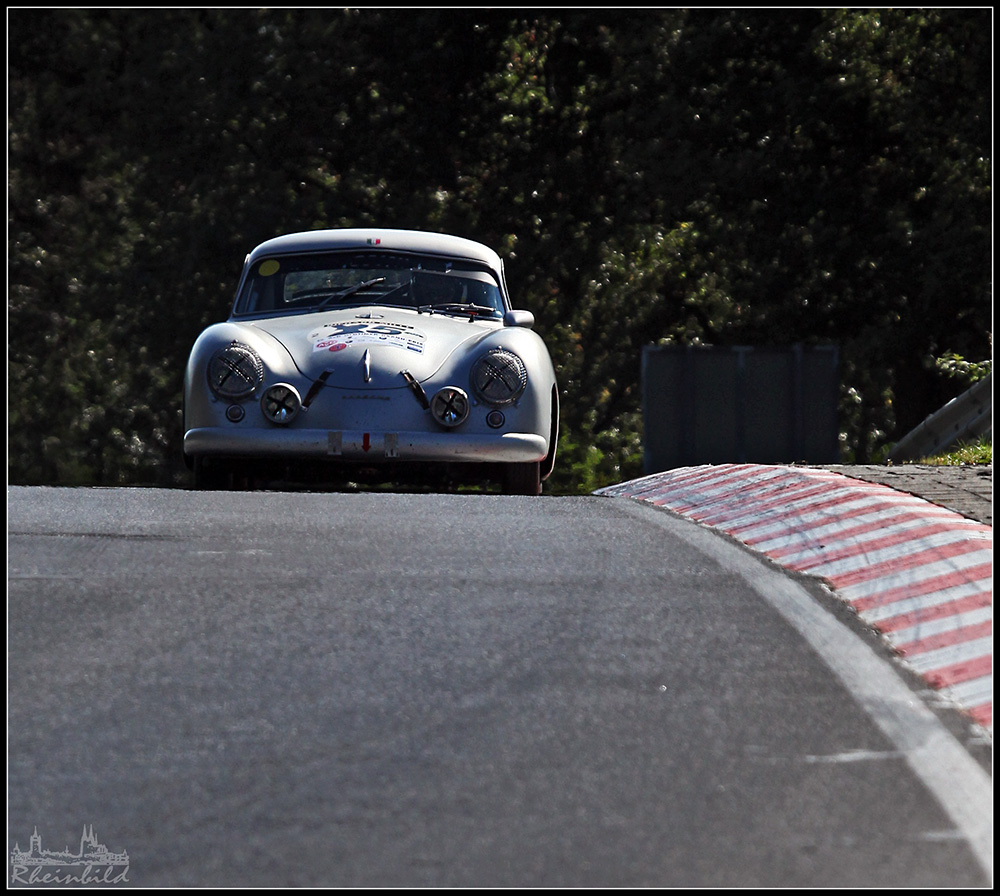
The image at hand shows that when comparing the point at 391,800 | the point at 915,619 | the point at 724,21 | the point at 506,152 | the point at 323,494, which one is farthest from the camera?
the point at 506,152

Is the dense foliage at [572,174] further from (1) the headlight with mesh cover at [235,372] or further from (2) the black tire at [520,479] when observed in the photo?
(1) the headlight with mesh cover at [235,372]

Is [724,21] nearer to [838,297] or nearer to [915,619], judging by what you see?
[838,297]

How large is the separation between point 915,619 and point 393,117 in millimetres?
16845

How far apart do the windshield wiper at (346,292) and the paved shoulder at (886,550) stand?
2.81m

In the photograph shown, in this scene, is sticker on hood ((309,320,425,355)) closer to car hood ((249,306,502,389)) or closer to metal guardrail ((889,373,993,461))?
car hood ((249,306,502,389))

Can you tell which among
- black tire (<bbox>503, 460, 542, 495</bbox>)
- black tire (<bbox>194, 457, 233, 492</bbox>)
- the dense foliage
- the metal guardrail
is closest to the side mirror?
black tire (<bbox>503, 460, 542, 495</bbox>)

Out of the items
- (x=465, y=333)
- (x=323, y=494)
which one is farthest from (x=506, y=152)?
(x=323, y=494)

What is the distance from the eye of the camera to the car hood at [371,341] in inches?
404

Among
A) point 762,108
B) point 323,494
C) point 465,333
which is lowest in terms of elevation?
point 323,494

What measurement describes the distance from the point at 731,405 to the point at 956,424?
2.53 metres

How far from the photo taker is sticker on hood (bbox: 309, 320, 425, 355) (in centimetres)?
1052

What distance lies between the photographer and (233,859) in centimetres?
381

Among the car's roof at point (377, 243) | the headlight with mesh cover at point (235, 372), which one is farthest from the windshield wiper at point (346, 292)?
the headlight with mesh cover at point (235, 372)

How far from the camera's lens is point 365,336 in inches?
420
